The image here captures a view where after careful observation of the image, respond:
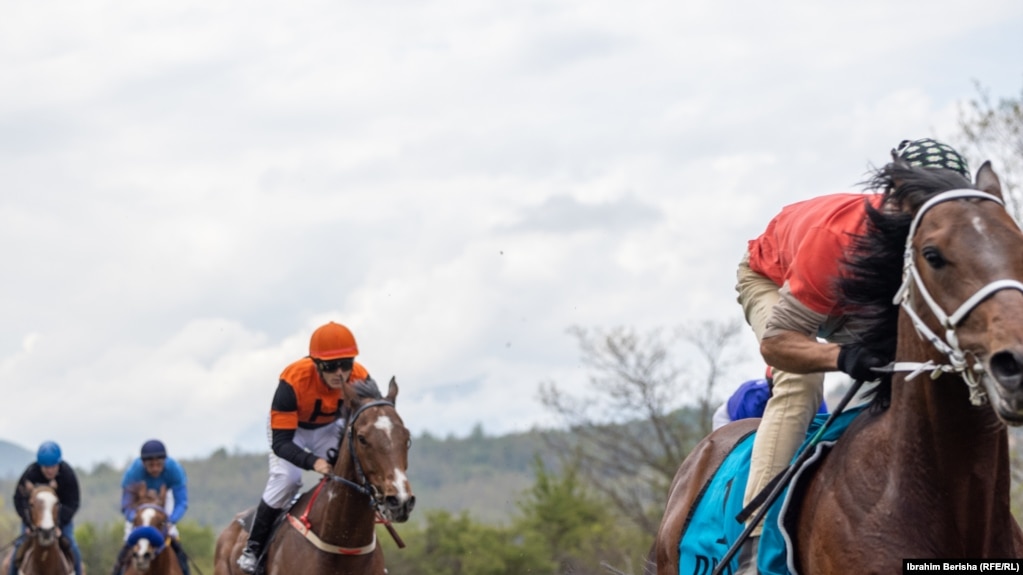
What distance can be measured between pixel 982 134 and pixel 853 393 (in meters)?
20.0

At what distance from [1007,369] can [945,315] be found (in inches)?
15.6

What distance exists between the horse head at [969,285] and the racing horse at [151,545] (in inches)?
419

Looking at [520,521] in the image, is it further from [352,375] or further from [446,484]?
[446,484]

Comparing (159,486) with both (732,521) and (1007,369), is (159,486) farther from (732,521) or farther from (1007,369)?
(1007,369)

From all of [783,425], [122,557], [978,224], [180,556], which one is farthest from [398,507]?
[180,556]

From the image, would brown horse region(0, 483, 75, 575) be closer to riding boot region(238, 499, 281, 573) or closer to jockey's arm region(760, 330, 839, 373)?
riding boot region(238, 499, 281, 573)

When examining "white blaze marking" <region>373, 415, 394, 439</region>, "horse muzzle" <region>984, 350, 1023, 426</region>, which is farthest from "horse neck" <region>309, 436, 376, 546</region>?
"horse muzzle" <region>984, 350, 1023, 426</region>

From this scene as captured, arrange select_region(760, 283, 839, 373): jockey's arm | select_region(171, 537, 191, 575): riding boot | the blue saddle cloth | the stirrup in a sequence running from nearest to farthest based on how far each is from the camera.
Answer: select_region(760, 283, 839, 373): jockey's arm
the blue saddle cloth
the stirrup
select_region(171, 537, 191, 575): riding boot

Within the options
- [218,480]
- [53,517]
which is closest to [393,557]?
[53,517]

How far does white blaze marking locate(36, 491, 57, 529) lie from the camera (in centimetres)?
1486

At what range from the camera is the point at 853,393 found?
214 inches

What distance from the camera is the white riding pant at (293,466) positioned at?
10.3 m

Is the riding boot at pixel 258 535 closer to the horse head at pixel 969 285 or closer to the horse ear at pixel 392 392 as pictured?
the horse ear at pixel 392 392

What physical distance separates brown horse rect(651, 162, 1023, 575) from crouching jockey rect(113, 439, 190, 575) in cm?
1047
